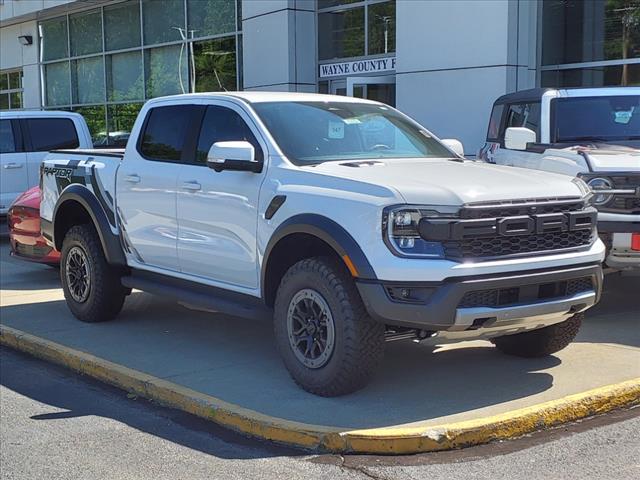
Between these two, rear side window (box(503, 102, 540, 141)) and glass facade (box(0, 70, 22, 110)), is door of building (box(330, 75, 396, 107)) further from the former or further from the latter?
glass facade (box(0, 70, 22, 110))

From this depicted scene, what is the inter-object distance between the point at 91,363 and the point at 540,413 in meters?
3.33

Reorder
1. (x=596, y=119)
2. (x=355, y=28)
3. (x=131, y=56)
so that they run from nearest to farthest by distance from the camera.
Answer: (x=596, y=119) → (x=355, y=28) → (x=131, y=56)

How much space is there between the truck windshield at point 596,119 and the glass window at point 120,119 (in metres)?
14.9

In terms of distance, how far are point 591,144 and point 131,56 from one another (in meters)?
16.3

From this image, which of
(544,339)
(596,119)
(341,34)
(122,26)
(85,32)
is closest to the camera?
(544,339)

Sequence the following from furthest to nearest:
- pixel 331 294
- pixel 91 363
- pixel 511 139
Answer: pixel 511 139 < pixel 91 363 < pixel 331 294

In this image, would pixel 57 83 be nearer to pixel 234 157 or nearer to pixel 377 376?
pixel 234 157

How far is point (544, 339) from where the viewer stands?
5977mm

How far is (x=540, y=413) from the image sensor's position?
489cm

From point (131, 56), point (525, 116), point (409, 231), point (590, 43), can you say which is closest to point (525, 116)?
point (525, 116)

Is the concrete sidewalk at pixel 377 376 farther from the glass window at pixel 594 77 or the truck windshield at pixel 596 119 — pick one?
the glass window at pixel 594 77

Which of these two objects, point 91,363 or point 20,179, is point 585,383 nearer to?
point 91,363

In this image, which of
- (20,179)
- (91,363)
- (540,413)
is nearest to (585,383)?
(540,413)

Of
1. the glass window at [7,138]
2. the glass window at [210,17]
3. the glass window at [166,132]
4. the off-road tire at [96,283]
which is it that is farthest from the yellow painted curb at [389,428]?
the glass window at [210,17]
